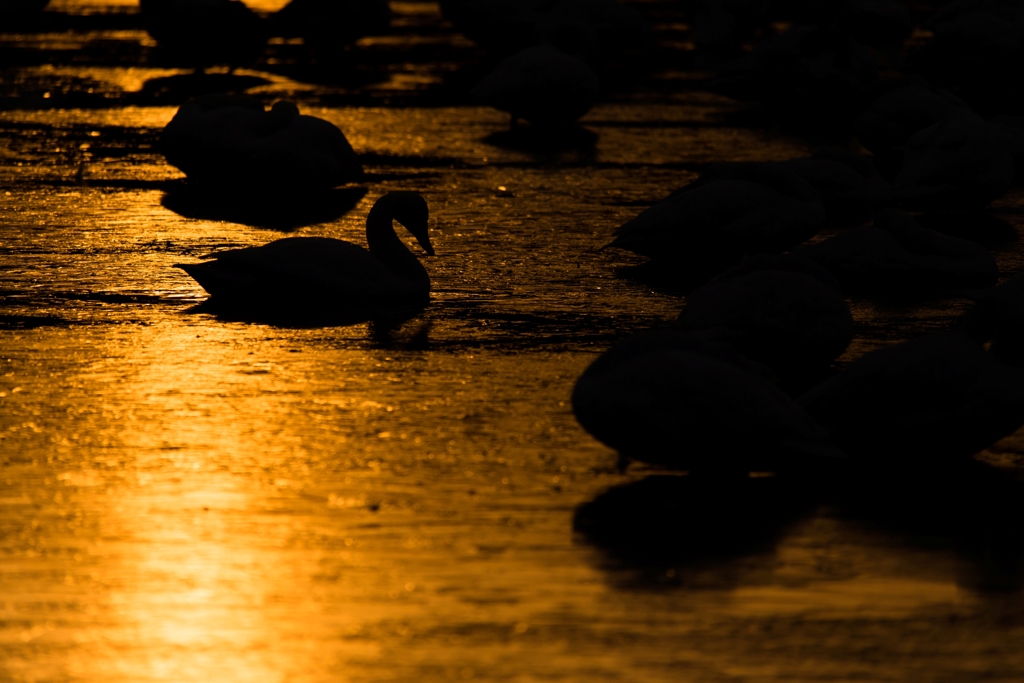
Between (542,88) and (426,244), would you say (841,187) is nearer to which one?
(426,244)

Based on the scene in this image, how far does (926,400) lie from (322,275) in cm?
320

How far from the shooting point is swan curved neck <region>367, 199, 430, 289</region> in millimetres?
8094

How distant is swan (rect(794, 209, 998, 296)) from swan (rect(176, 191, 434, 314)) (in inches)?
86.6

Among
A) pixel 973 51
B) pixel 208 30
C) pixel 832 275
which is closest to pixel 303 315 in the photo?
pixel 832 275

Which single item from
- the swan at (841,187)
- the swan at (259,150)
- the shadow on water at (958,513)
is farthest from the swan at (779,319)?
the swan at (259,150)

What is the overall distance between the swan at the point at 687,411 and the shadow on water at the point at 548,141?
268 inches

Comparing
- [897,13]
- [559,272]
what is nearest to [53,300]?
[559,272]

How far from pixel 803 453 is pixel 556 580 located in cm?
117

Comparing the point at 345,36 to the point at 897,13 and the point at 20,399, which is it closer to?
the point at 897,13

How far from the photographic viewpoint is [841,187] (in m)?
10.3

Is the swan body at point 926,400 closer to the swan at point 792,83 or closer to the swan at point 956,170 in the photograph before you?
the swan at point 956,170

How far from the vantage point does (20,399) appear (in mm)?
6426

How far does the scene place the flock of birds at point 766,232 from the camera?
5.43m

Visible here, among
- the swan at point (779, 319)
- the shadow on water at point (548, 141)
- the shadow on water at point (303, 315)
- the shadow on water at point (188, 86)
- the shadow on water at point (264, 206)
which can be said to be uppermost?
the swan at point (779, 319)
